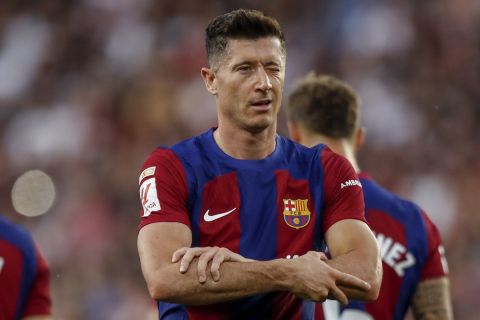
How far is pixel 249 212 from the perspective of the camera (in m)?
3.73

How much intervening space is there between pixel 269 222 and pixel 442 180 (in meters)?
6.46

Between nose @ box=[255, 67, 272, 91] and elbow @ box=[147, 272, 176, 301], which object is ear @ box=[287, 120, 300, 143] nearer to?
nose @ box=[255, 67, 272, 91]

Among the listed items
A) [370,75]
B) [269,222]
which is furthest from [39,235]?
[269,222]

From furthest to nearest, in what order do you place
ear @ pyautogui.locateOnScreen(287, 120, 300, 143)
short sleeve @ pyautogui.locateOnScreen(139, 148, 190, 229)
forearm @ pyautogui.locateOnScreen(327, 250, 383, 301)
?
ear @ pyautogui.locateOnScreen(287, 120, 300, 143) < short sleeve @ pyautogui.locateOnScreen(139, 148, 190, 229) < forearm @ pyautogui.locateOnScreen(327, 250, 383, 301)

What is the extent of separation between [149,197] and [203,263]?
44 centimetres

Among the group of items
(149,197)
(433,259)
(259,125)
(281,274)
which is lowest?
(433,259)

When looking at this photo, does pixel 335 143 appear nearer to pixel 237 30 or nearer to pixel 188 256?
pixel 237 30

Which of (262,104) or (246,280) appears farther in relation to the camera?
(262,104)

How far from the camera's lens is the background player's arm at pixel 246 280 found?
334cm

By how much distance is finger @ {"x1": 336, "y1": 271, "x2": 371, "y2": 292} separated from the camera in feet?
11.2

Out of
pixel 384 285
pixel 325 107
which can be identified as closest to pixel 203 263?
pixel 384 285

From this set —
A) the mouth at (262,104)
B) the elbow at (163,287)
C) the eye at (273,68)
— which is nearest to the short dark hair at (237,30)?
the eye at (273,68)

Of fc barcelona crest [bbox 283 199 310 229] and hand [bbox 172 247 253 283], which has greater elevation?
fc barcelona crest [bbox 283 199 310 229]

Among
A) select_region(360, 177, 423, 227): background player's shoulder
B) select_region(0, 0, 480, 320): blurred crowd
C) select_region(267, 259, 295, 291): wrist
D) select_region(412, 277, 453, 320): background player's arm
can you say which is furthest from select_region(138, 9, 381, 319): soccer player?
select_region(0, 0, 480, 320): blurred crowd
